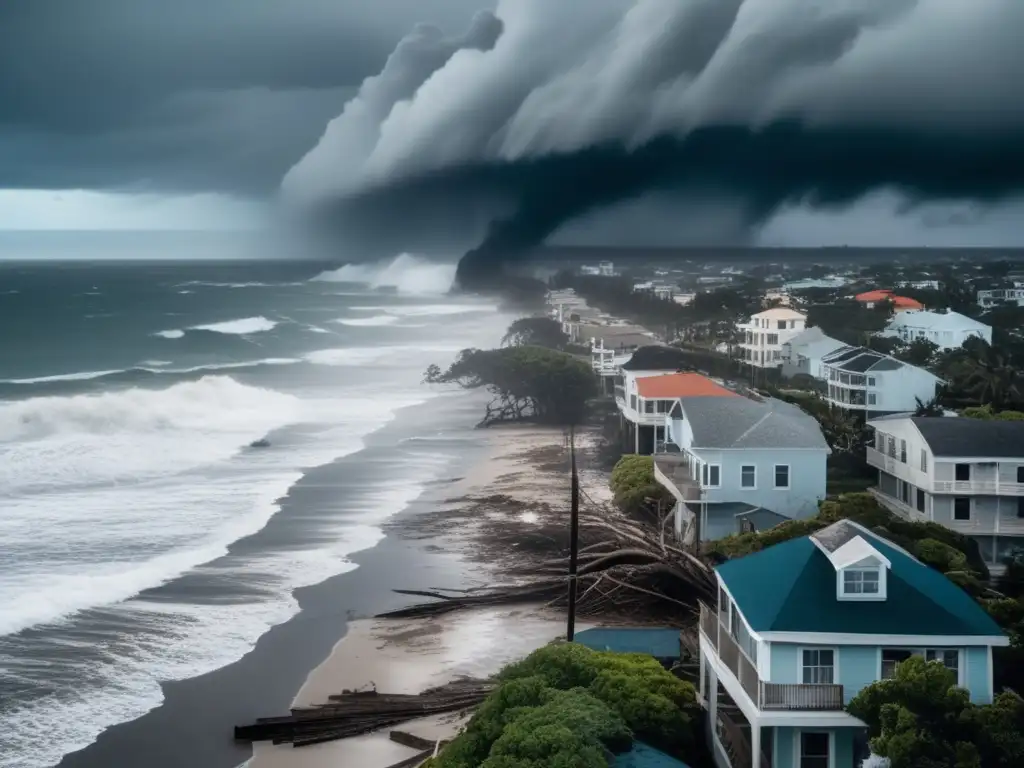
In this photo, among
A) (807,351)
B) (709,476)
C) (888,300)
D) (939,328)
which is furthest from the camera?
(888,300)

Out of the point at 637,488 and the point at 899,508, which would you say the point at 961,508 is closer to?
the point at 899,508

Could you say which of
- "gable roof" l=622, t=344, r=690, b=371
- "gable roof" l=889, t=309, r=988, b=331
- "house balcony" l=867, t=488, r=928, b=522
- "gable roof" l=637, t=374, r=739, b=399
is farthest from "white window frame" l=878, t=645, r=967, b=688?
"gable roof" l=889, t=309, r=988, b=331

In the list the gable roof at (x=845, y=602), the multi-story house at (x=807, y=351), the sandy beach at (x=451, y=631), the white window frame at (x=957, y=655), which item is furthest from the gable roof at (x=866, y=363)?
the white window frame at (x=957, y=655)

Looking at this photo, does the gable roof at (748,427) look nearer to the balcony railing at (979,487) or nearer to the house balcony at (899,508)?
the house balcony at (899,508)

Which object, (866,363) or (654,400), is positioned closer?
(654,400)

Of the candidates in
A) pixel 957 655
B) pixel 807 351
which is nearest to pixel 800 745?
pixel 957 655

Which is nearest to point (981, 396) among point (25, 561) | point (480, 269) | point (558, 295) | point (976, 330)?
point (976, 330)

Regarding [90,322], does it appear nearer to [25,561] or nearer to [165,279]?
[165,279]
